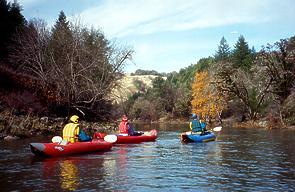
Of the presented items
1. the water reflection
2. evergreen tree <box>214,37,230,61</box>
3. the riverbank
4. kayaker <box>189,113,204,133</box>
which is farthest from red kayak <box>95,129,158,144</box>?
evergreen tree <box>214,37,230,61</box>

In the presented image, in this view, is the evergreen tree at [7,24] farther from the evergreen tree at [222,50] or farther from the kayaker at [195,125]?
the evergreen tree at [222,50]

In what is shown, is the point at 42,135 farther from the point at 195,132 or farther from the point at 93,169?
the point at 93,169

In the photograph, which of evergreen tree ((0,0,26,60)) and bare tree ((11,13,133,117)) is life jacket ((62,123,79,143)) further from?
evergreen tree ((0,0,26,60))

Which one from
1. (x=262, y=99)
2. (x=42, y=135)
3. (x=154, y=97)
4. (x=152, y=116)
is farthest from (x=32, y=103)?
(x=154, y=97)

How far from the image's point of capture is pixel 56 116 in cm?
3397

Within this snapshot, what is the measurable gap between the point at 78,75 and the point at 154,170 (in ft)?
77.1

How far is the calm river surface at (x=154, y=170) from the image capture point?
35.6 feet

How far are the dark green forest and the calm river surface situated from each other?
13.5 meters

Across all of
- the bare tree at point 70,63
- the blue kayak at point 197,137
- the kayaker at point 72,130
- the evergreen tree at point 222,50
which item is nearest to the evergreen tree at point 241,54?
the evergreen tree at point 222,50

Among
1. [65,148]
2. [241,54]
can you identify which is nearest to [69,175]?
[65,148]

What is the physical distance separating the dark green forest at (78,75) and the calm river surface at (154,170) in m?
13.5

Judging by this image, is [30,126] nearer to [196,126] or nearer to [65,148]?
[196,126]

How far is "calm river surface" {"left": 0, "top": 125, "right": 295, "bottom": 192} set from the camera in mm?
10844

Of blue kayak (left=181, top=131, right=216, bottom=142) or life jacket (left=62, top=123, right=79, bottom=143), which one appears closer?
life jacket (left=62, top=123, right=79, bottom=143)
